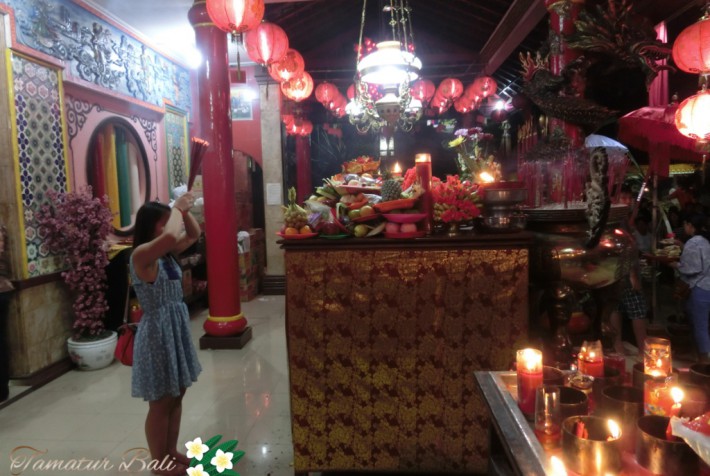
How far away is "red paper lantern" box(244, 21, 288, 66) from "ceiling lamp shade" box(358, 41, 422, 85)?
1.18 meters

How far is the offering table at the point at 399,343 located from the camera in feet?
8.14

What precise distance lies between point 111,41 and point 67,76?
107cm

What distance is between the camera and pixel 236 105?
28.6 feet

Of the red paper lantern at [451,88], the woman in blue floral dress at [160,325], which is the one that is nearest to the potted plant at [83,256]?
the woman in blue floral dress at [160,325]

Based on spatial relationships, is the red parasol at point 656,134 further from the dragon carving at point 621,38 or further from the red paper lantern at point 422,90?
the red paper lantern at point 422,90

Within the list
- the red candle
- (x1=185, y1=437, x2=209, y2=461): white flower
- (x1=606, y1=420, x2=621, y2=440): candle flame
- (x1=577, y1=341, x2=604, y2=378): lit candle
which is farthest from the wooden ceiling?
(x1=606, y1=420, x2=621, y2=440): candle flame

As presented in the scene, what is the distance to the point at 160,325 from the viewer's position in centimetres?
258

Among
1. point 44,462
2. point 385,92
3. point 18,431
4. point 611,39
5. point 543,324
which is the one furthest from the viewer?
point 385,92

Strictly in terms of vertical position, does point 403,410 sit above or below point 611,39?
below

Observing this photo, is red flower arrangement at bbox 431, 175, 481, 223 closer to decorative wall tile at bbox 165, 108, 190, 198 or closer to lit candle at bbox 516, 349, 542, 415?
lit candle at bbox 516, 349, 542, 415

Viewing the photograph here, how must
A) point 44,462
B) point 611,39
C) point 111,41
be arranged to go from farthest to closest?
point 111,41, point 44,462, point 611,39

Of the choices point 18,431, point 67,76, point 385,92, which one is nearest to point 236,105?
point 67,76

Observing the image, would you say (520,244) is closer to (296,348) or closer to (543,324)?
(543,324)

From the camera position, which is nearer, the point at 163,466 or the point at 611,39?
the point at 611,39
